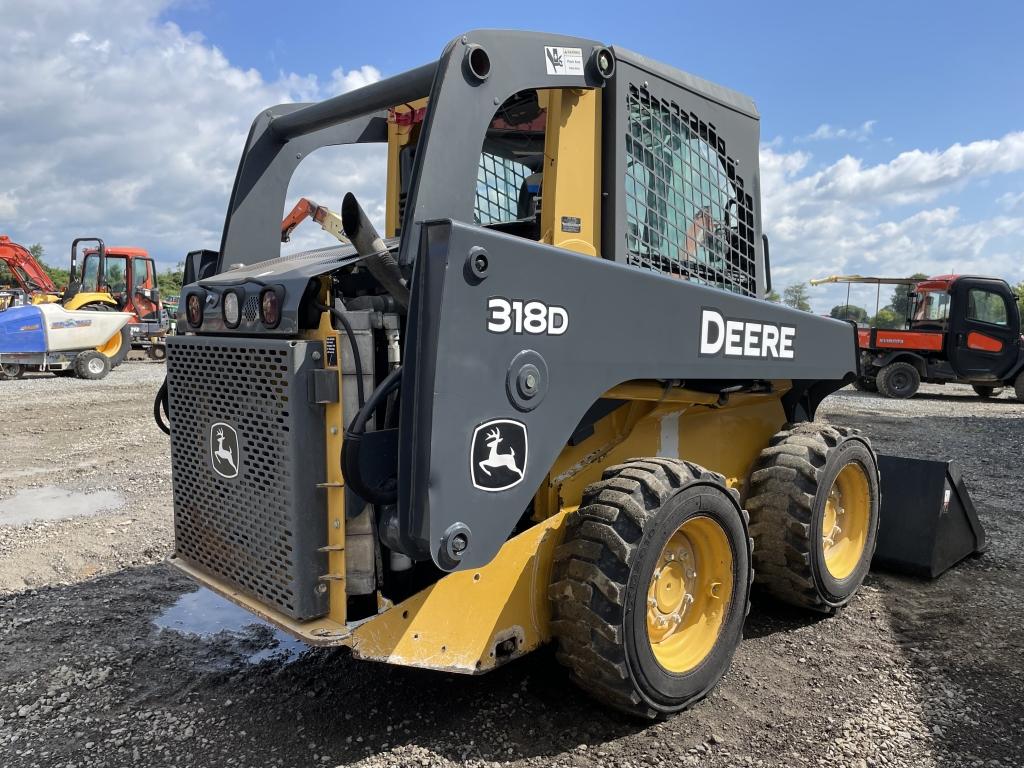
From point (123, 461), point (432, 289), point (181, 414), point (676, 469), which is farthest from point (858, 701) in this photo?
point (123, 461)

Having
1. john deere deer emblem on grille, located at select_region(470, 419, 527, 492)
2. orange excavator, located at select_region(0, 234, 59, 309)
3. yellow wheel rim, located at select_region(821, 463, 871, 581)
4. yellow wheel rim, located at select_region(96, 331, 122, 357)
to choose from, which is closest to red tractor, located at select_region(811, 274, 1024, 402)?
yellow wheel rim, located at select_region(821, 463, 871, 581)

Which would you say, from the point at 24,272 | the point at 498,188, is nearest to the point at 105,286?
the point at 24,272

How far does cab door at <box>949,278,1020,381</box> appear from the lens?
1521 cm

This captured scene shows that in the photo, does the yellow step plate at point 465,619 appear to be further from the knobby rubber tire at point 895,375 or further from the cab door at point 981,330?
the cab door at point 981,330

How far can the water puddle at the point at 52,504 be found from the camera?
5871 mm

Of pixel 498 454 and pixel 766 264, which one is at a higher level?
pixel 766 264

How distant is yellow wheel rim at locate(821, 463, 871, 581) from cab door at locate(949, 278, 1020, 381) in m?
13.1

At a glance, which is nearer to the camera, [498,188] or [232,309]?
[232,309]

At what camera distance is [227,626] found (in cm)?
390

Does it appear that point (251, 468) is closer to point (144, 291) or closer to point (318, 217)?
point (318, 217)

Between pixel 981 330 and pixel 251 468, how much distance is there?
16326 mm

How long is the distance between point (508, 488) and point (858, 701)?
1.91m

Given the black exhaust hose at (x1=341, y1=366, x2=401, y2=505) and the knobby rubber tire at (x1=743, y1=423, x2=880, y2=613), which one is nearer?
the black exhaust hose at (x1=341, y1=366, x2=401, y2=505)

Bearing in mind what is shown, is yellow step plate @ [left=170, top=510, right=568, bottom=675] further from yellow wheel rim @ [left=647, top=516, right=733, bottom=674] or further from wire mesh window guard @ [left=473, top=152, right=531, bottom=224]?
wire mesh window guard @ [left=473, top=152, right=531, bottom=224]
